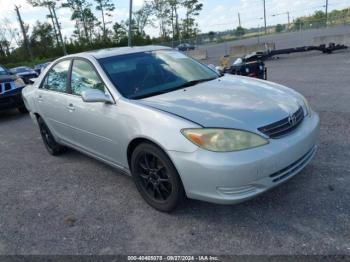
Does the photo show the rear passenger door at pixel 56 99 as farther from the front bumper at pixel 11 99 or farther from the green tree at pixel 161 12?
the green tree at pixel 161 12

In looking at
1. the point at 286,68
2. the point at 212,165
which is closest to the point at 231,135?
the point at 212,165

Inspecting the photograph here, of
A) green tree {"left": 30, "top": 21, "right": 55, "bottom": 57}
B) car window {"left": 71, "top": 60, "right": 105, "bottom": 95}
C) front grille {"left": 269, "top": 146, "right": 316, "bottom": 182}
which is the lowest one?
front grille {"left": 269, "top": 146, "right": 316, "bottom": 182}

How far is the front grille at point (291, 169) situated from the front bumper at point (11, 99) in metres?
7.97

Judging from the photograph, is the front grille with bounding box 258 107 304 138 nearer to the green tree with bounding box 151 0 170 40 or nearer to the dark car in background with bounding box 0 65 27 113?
the dark car in background with bounding box 0 65 27 113

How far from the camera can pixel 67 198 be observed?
3.92 m

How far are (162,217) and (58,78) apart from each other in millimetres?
2579

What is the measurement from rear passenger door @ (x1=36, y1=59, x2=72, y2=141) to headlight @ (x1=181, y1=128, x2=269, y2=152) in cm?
225

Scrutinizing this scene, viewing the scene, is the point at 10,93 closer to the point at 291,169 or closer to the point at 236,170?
the point at 236,170

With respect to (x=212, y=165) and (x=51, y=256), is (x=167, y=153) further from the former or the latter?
(x=51, y=256)

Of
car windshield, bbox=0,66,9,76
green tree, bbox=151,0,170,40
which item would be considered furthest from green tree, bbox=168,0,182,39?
car windshield, bbox=0,66,9,76

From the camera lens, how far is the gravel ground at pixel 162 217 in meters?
2.79

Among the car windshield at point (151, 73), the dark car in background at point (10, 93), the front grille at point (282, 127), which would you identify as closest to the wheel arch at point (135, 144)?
the car windshield at point (151, 73)

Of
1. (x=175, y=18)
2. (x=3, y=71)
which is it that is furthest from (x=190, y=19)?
(x=3, y=71)

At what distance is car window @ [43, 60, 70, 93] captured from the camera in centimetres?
449
